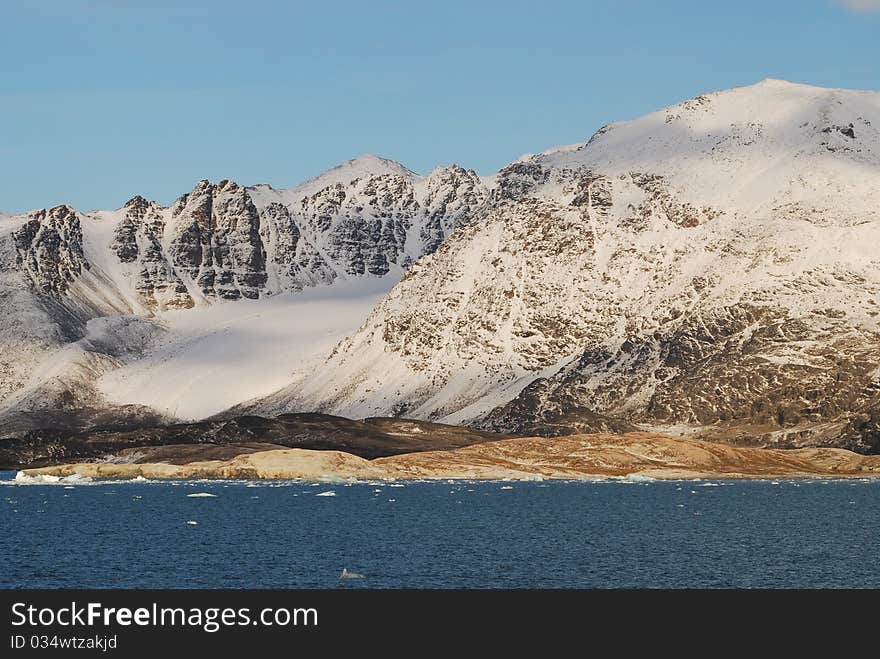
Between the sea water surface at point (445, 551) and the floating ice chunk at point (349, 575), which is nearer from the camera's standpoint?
the floating ice chunk at point (349, 575)

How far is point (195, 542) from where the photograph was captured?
15988 cm

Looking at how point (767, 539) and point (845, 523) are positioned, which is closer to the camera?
point (767, 539)

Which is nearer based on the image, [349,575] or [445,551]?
[349,575]

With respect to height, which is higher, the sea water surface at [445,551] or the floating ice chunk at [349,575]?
the floating ice chunk at [349,575]

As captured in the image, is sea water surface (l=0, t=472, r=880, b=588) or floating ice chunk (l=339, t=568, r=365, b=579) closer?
floating ice chunk (l=339, t=568, r=365, b=579)

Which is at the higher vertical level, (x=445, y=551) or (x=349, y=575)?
(x=349, y=575)

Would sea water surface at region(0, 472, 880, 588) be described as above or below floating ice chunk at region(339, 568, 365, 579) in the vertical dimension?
below
